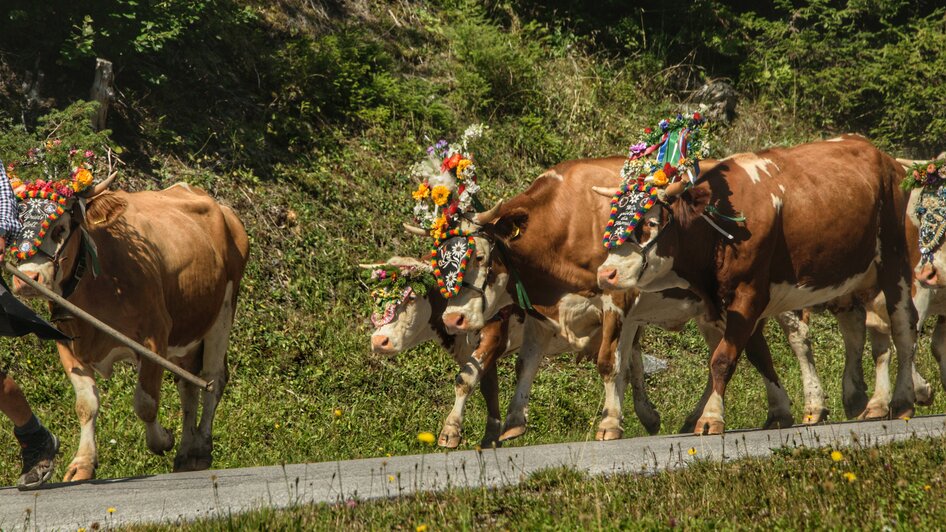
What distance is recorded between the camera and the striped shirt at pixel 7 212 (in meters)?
7.96

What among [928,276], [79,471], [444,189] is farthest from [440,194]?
[928,276]

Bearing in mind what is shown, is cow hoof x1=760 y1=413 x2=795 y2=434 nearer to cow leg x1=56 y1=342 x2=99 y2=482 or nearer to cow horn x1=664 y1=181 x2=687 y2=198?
cow horn x1=664 y1=181 x2=687 y2=198

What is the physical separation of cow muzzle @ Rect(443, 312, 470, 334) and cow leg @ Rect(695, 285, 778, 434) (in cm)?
209

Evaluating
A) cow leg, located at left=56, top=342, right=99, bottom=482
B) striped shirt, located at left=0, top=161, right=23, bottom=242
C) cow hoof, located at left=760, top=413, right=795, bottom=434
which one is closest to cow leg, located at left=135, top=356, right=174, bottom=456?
cow leg, located at left=56, top=342, right=99, bottom=482

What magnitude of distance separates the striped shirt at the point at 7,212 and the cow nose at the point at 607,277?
15.1ft

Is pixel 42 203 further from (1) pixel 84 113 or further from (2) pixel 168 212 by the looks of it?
(1) pixel 84 113

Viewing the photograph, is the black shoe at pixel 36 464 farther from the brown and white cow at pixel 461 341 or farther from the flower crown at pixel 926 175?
the flower crown at pixel 926 175

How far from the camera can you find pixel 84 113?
605 inches

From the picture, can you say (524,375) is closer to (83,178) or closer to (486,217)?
(486,217)

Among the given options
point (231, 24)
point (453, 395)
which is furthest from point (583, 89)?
point (453, 395)

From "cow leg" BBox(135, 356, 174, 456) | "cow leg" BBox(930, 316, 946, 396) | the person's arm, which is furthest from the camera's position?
"cow leg" BBox(930, 316, 946, 396)

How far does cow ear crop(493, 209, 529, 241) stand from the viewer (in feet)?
37.7

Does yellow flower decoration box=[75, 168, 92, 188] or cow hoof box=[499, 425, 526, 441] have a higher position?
yellow flower decoration box=[75, 168, 92, 188]

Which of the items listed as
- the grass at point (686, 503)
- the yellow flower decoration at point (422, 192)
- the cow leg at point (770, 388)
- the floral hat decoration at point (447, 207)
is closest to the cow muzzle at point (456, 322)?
the floral hat decoration at point (447, 207)
